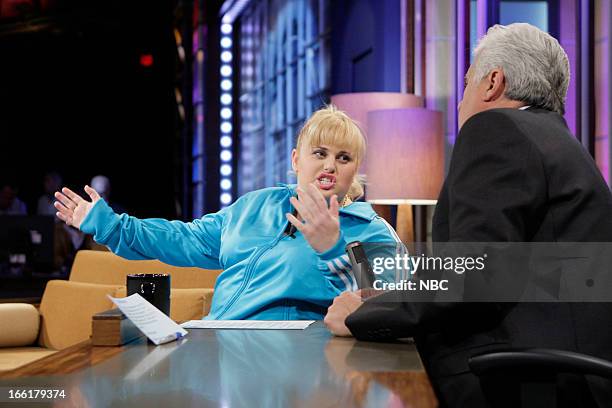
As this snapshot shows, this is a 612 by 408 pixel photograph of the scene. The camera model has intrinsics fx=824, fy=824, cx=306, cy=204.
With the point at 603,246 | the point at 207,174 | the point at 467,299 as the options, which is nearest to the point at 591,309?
the point at 603,246

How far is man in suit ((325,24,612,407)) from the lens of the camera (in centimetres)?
149

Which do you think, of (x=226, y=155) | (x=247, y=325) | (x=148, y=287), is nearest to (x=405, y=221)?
(x=247, y=325)

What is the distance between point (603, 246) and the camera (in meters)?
1.55

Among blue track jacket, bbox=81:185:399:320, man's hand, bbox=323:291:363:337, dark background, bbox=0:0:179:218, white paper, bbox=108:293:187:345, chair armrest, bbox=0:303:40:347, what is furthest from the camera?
dark background, bbox=0:0:179:218

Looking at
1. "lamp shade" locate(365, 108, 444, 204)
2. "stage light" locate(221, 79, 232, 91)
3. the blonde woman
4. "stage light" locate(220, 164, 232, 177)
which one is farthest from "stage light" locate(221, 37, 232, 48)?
the blonde woman

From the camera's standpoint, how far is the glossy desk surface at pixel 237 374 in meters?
1.18

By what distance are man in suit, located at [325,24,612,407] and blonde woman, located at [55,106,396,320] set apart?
66 centimetres

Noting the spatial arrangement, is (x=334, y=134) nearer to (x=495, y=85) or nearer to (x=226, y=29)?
(x=495, y=85)

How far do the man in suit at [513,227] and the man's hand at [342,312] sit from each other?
5.1 inches

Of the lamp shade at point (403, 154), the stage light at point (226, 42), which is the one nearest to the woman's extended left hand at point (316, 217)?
the lamp shade at point (403, 154)

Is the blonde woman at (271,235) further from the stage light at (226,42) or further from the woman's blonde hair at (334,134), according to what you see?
the stage light at (226,42)

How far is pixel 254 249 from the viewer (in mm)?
2400

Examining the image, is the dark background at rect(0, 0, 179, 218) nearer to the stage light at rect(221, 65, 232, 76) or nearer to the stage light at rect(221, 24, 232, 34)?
the stage light at rect(221, 24, 232, 34)

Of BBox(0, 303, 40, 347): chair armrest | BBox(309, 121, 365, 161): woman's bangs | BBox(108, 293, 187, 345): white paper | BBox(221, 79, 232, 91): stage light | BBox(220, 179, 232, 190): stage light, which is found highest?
BBox(221, 79, 232, 91): stage light
